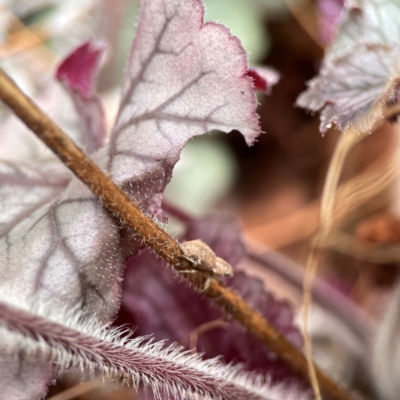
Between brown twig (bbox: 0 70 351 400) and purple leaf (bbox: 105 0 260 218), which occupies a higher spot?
purple leaf (bbox: 105 0 260 218)

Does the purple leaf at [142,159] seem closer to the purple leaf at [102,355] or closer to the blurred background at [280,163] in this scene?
the purple leaf at [102,355]

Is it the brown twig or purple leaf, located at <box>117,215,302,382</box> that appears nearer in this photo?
the brown twig

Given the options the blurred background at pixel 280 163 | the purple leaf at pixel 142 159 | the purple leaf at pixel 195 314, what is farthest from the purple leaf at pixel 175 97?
the blurred background at pixel 280 163

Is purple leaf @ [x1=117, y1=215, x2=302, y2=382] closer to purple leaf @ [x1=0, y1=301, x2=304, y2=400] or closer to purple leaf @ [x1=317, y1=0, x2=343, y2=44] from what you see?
purple leaf @ [x1=0, y1=301, x2=304, y2=400]

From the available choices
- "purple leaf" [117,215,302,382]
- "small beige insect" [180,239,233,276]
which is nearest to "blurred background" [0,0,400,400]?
"purple leaf" [117,215,302,382]

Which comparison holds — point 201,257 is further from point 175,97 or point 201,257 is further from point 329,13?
point 329,13

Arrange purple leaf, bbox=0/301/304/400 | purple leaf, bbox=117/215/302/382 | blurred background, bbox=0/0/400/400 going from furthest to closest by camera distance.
Answer: 1. blurred background, bbox=0/0/400/400
2. purple leaf, bbox=117/215/302/382
3. purple leaf, bbox=0/301/304/400

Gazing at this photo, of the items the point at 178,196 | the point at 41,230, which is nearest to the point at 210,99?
the point at 41,230
